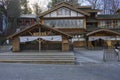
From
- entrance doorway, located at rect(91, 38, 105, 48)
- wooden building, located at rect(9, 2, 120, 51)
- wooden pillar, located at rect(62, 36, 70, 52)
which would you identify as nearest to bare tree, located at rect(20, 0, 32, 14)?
wooden building, located at rect(9, 2, 120, 51)

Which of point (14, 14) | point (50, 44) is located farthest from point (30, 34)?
point (14, 14)

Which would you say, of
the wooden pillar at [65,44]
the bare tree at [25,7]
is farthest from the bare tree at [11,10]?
the wooden pillar at [65,44]

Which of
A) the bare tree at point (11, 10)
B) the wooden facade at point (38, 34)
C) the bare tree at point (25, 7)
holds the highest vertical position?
the bare tree at point (25, 7)

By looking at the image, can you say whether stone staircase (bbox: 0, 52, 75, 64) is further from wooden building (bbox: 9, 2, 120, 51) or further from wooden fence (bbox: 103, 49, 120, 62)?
wooden building (bbox: 9, 2, 120, 51)

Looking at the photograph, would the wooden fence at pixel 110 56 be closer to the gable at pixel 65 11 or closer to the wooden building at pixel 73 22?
the wooden building at pixel 73 22

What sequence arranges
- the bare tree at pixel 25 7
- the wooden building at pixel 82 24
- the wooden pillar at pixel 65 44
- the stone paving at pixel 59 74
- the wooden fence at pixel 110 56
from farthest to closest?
the bare tree at pixel 25 7
the wooden building at pixel 82 24
the wooden pillar at pixel 65 44
the wooden fence at pixel 110 56
the stone paving at pixel 59 74

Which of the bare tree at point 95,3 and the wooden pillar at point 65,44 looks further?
the bare tree at point 95,3

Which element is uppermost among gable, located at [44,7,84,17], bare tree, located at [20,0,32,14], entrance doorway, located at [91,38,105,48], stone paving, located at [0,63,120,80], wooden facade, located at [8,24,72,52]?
bare tree, located at [20,0,32,14]

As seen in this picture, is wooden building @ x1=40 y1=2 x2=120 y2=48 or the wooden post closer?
the wooden post

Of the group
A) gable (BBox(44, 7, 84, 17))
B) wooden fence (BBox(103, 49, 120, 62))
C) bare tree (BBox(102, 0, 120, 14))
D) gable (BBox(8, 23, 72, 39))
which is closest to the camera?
wooden fence (BBox(103, 49, 120, 62))

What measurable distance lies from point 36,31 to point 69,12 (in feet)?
48.5

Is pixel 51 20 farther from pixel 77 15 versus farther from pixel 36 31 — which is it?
pixel 36 31

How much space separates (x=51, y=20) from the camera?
147 ft

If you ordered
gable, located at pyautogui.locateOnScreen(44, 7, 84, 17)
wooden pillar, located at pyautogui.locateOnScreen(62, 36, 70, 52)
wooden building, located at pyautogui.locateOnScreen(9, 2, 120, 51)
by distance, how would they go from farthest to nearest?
gable, located at pyautogui.locateOnScreen(44, 7, 84, 17), wooden building, located at pyautogui.locateOnScreen(9, 2, 120, 51), wooden pillar, located at pyautogui.locateOnScreen(62, 36, 70, 52)
